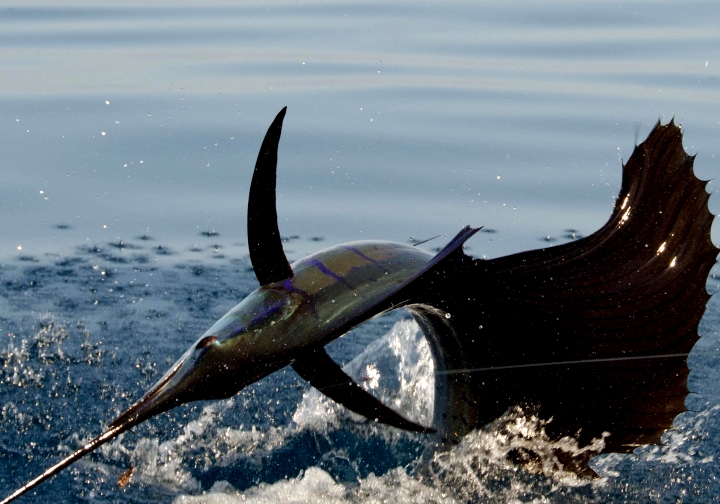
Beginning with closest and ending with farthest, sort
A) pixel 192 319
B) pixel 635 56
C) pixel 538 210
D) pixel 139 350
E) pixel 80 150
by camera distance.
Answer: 1. pixel 139 350
2. pixel 192 319
3. pixel 538 210
4. pixel 80 150
5. pixel 635 56

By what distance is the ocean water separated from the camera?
466 centimetres

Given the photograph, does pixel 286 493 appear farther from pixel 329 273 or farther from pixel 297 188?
pixel 297 188

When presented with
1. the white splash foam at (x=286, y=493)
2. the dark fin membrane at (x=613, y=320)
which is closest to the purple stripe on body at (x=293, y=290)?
the dark fin membrane at (x=613, y=320)

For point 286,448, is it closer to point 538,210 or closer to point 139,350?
point 139,350

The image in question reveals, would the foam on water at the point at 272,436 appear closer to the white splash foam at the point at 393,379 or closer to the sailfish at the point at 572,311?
the white splash foam at the point at 393,379

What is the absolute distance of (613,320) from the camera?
4.25m

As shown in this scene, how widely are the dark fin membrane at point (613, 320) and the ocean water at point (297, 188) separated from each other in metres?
0.22

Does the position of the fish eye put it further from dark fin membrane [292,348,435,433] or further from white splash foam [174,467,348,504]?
white splash foam [174,467,348,504]

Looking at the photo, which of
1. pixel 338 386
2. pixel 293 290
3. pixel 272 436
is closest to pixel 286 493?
pixel 272 436

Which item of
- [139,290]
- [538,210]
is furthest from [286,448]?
[538,210]

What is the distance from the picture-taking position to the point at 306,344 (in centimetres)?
354

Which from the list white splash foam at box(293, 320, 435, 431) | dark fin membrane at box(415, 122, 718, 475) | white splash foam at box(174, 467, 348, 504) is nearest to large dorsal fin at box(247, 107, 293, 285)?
dark fin membrane at box(415, 122, 718, 475)

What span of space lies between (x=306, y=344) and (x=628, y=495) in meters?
1.75

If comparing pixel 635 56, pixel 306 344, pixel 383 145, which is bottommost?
pixel 306 344
